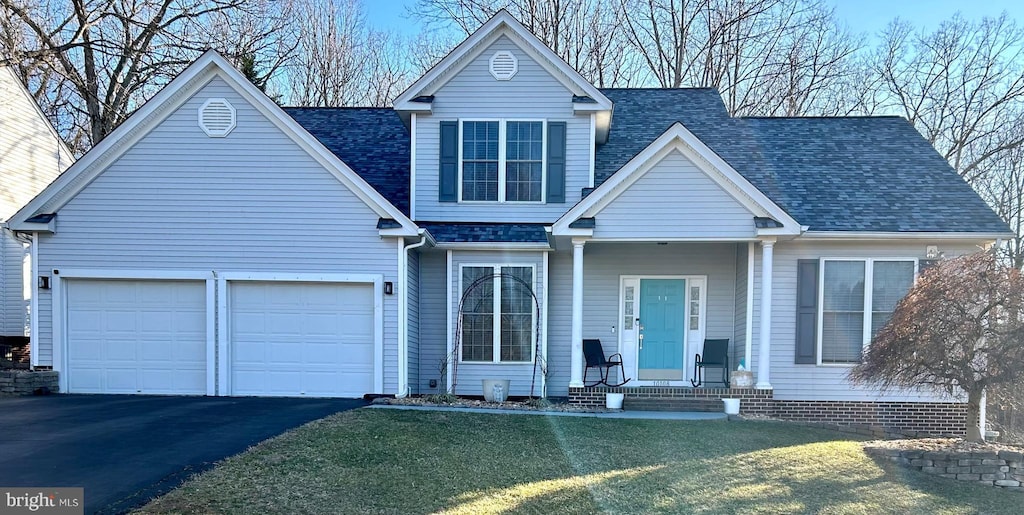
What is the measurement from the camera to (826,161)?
11500mm

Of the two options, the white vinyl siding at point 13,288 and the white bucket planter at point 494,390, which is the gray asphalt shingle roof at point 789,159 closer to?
the white bucket planter at point 494,390

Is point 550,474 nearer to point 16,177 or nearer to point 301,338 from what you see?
point 301,338

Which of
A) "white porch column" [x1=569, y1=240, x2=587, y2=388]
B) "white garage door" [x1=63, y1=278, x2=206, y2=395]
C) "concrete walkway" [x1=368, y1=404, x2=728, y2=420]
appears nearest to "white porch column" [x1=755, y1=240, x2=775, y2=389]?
"concrete walkway" [x1=368, y1=404, x2=728, y2=420]

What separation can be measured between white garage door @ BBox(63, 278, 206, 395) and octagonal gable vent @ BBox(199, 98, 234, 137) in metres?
2.45

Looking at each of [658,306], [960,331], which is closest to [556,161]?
[658,306]

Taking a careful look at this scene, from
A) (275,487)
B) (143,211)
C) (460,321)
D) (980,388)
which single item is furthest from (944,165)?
(143,211)

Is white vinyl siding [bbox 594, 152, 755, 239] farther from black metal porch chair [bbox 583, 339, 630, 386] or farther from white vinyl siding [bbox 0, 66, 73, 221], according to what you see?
white vinyl siding [bbox 0, 66, 73, 221]

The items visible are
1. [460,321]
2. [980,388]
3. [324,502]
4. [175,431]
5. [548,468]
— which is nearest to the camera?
[324,502]

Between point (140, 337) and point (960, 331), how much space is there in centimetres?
1175

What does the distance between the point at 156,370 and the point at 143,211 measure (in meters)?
2.56

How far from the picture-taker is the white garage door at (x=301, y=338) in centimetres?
971

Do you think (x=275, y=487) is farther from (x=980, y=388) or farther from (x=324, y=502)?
(x=980, y=388)

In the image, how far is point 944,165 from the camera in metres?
11.2

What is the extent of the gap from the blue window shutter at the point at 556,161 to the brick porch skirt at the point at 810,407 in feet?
11.6
